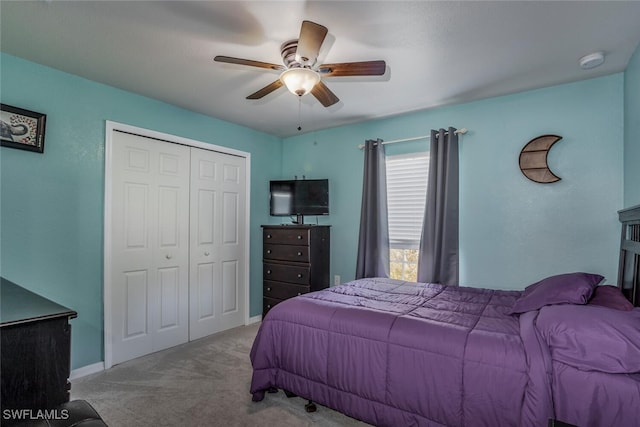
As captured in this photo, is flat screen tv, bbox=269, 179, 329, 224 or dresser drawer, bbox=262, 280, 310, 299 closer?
dresser drawer, bbox=262, 280, 310, 299

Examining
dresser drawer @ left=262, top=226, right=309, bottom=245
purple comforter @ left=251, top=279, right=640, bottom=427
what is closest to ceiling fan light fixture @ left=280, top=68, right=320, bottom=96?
purple comforter @ left=251, top=279, right=640, bottom=427

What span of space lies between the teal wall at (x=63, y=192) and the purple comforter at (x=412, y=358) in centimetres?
162

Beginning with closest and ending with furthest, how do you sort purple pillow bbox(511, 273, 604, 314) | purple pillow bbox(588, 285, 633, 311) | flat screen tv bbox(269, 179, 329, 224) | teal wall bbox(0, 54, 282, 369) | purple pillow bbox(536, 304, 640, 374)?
purple pillow bbox(536, 304, 640, 374)
purple pillow bbox(588, 285, 633, 311)
purple pillow bbox(511, 273, 604, 314)
teal wall bbox(0, 54, 282, 369)
flat screen tv bbox(269, 179, 329, 224)

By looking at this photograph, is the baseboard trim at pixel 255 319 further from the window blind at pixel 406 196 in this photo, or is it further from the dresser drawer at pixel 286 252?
the window blind at pixel 406 196

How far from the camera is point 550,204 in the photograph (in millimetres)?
2846

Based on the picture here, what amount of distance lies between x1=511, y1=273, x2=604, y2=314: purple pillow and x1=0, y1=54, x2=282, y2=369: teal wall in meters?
3.31

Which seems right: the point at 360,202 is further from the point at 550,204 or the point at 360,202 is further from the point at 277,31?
the point at 277,31

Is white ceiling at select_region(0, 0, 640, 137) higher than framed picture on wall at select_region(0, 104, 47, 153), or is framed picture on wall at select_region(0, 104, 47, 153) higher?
white ceiling at select_region(0, 0, 640, 137)

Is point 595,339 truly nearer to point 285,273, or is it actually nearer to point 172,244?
point 285,273

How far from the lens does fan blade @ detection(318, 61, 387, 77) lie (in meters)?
1.88

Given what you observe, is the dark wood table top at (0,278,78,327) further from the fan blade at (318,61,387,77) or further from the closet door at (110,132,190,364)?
the fan blade at (318,61,387,77)

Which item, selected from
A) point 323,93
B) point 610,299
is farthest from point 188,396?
point 610,299

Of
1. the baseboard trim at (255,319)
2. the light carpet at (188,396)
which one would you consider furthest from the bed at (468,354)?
the baseboard trim at (255,319)

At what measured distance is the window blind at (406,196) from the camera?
3564 millimetres
